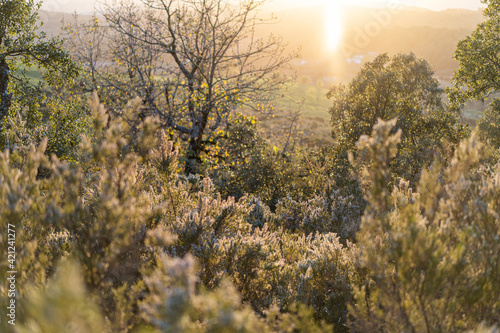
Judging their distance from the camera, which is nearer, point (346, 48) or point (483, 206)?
point (483, 206)

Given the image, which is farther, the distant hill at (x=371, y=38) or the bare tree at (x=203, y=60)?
the distant hill at (x=371, y=38)

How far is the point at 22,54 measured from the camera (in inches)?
427

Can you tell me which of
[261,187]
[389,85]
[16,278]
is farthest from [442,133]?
[16,278]

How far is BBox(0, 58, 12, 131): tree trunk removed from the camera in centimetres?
1067

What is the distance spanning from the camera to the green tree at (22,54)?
416 inches

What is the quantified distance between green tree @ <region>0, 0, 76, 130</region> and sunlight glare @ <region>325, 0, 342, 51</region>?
13582 centimetres

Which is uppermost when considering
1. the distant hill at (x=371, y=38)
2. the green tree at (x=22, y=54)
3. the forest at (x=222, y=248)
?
the distant hill at (x=371, y=38)

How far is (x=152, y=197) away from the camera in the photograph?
489 cm

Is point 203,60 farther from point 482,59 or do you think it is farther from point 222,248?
point 482,59

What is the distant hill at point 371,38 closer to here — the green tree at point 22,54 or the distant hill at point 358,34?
the distant hill at point 358,34

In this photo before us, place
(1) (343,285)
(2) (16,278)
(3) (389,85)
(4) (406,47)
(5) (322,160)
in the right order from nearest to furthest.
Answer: (2) (16,278)
(1) (343,285)
(3) (389,85)
(5) (322,160)
(4) (406,47)

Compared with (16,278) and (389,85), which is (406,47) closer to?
(389,85)

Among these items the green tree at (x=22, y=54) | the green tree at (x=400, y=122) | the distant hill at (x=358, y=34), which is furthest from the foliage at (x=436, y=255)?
the distant hill at (x=358, y=34)

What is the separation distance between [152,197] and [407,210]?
380 centimetres
